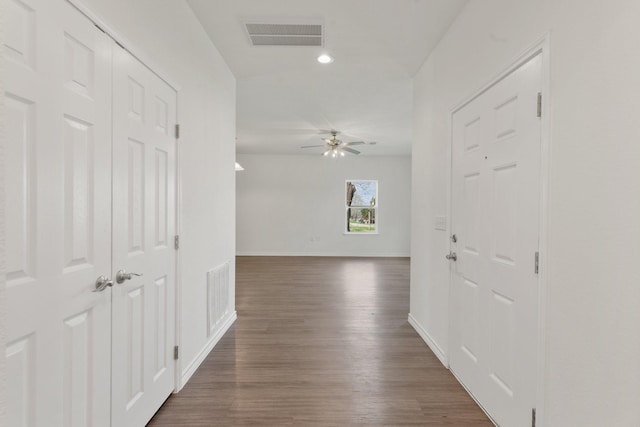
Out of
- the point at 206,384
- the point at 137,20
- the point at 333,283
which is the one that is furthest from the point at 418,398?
the point at 333,283

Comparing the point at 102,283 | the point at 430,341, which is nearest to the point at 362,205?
the point at 430,341

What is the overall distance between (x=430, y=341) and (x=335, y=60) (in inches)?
113

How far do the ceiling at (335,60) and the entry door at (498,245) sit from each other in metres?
0.90

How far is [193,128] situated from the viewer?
7.87 feet

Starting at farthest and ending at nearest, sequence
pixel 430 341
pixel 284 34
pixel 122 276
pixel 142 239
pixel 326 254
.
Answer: pixel 326 254, pixel 430 341, pixel 284 34, pixel 142 239, pixel 122 276

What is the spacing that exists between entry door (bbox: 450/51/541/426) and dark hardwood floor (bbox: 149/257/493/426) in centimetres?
32

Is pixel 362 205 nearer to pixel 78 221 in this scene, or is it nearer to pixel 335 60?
pixel 335 60

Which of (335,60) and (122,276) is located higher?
(335,60)

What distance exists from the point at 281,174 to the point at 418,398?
708 centimetres

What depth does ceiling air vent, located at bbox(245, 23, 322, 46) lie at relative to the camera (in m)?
2.53

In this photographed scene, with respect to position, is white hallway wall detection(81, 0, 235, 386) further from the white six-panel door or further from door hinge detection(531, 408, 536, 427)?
door hinge detection(531, 408, 536, 427)

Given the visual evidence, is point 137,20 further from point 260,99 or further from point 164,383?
point 260,99

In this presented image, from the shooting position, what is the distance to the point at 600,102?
120 centimetres

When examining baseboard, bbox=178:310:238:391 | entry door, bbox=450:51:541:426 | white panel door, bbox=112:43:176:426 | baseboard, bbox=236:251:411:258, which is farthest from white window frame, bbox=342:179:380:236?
white panel door, bbox=112:43:176:426
